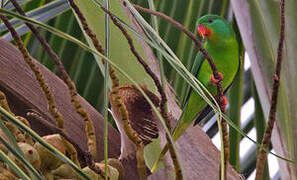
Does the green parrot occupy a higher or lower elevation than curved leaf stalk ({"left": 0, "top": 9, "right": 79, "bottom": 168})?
lower

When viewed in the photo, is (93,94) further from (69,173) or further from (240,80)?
(69,173)

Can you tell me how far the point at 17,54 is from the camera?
0.40 meters

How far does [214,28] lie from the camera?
0.63m

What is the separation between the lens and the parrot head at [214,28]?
0.60 metres

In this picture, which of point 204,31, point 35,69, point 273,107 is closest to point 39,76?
point 35,69

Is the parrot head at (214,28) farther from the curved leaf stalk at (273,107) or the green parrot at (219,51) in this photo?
the curved leaf stalk at (273,107)

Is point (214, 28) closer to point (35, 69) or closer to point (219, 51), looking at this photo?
point (219, 51)

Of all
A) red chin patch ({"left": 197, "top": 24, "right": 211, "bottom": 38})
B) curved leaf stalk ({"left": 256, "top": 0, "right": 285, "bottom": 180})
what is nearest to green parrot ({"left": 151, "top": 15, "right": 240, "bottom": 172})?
red chin patch ({"left": 197, "top": 24, "right": 211, "bottom": 38})

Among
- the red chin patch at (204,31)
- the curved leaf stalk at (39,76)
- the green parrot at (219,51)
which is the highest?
the curved leaf stalk at (39,76)

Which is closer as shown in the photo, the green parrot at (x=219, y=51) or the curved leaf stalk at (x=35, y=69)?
the curved leaf stalk at (x=35, y=69)

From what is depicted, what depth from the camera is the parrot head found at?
60 centimetres

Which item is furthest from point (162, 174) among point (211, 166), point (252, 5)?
point (252, 5)

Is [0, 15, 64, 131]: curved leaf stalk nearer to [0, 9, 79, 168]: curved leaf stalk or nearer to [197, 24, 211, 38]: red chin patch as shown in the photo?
[0, 9, 79, 168]: curved leaf stalk

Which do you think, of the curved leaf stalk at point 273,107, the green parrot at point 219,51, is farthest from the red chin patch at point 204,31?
the curved leaf stalk at point 273,107
